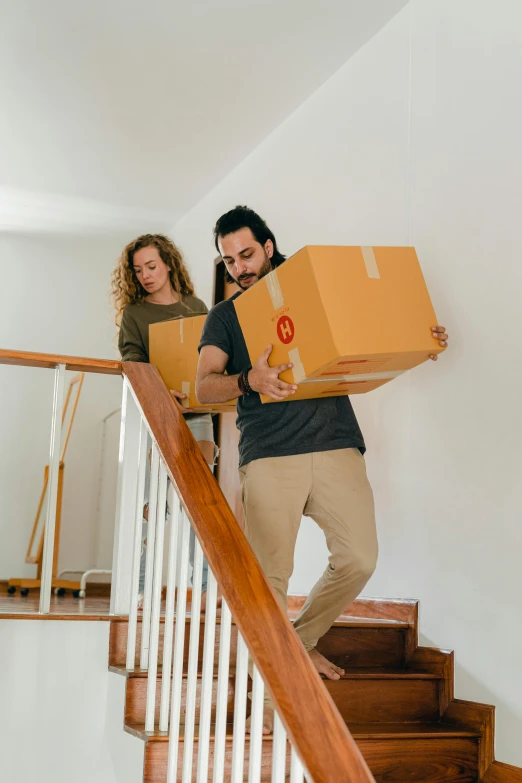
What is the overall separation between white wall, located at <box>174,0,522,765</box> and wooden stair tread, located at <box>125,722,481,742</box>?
12 centimetres

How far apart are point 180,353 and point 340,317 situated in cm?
91

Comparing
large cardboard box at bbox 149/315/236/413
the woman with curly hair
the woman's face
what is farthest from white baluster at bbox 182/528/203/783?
the woman's face

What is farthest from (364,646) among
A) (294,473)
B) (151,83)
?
(151,83)

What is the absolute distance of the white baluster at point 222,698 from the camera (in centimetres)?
145

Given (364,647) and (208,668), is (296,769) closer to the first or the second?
(208,668)

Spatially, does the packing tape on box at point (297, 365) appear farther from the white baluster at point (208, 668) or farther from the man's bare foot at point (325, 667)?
the man's bare foot at point (325, 667)

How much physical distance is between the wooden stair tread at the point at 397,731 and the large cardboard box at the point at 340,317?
0.85 m

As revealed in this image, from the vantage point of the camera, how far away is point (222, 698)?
4.96ft

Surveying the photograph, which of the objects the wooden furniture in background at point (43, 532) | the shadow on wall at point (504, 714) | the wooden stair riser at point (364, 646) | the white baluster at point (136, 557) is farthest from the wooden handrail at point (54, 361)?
the wooden furniture in background at point (43, 532)

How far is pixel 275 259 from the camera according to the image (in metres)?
2.36

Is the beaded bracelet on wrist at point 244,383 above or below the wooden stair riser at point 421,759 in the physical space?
above

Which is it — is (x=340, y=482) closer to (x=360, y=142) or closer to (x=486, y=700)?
(x=486, y=700)

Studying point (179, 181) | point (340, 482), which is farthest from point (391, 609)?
point (179, 181)

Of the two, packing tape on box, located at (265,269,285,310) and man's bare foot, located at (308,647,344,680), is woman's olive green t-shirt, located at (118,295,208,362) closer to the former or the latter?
packing tape on box, located at (265,269,285,310)
